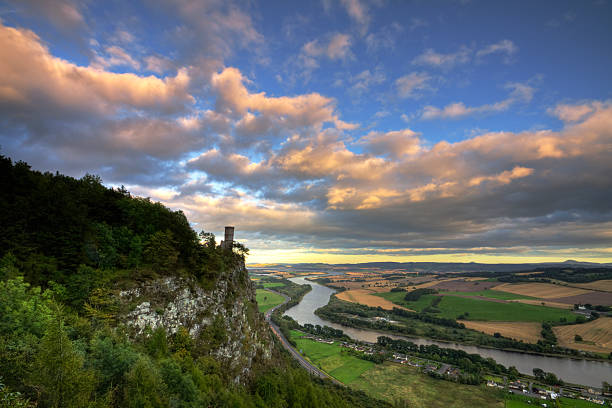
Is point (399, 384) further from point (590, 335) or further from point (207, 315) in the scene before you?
point (590, 335)

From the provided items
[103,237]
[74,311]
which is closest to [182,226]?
[103,237]

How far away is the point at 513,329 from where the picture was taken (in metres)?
130

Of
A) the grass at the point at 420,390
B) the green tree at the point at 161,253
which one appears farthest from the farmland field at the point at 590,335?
the green tree at the point at 161,253

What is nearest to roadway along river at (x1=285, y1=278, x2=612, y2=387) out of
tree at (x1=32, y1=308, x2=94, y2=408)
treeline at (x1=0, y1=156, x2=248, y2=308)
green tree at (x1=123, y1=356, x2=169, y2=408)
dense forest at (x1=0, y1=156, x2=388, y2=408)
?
dense forest at (x1=0, y1=156, x2=388, y2=408)

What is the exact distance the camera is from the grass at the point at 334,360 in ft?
284

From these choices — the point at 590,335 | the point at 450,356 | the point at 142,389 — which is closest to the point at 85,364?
the point at 142,389

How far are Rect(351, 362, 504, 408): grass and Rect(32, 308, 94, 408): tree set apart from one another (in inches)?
3097

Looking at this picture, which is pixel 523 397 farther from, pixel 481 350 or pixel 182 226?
pixel 182 226

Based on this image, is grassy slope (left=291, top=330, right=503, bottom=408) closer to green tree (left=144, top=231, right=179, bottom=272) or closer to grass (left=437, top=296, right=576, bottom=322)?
green tree (left=144, top=231, right=179, bottom=272)

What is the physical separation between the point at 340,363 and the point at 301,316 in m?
69.6

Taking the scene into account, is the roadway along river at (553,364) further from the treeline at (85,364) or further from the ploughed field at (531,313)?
the treeline at (85,364)

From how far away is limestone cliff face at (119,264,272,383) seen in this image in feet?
79.2

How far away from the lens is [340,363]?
311 ft

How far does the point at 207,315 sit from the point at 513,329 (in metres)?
163
